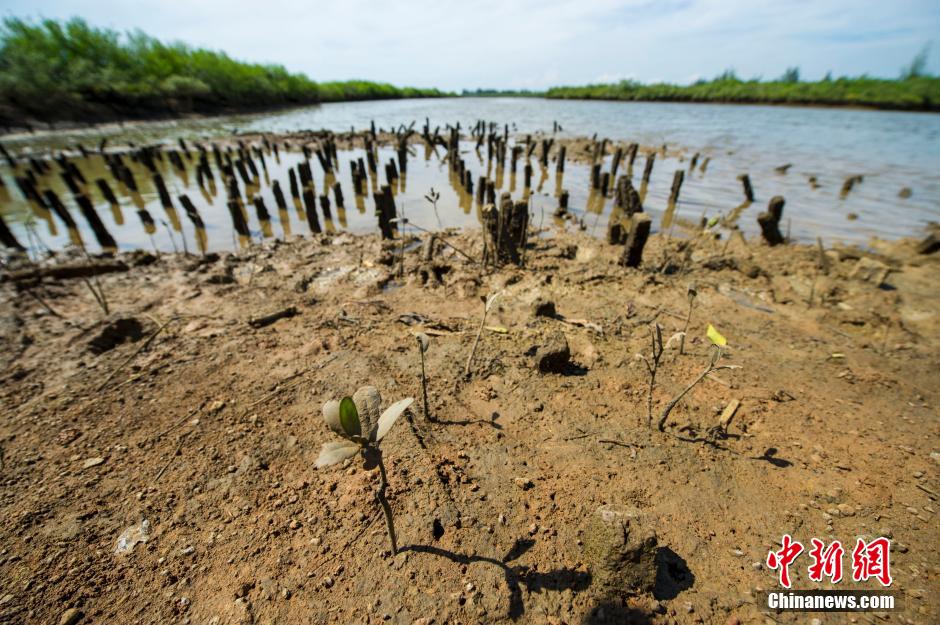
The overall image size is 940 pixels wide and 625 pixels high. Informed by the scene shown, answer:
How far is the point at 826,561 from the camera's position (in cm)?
218

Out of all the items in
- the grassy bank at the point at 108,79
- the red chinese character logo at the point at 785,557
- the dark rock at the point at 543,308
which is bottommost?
the red chinese character logo at the point at 785,557

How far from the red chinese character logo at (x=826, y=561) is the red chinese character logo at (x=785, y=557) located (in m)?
0.07

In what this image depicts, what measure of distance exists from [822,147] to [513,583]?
97.5ft

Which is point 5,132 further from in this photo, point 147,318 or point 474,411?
point 474,411

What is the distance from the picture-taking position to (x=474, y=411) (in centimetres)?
331

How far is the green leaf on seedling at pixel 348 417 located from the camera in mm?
1628

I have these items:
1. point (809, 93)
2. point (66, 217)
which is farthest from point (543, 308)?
point (809, 93)

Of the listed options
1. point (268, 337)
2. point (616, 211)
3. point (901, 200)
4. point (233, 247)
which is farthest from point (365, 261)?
point (901, 200)

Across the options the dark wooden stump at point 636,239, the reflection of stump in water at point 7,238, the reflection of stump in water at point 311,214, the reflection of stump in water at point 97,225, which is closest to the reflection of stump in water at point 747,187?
the dark wooden stump at point 636,239

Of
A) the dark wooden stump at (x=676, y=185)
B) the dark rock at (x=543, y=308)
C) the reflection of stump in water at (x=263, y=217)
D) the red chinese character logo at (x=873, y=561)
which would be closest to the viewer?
the red chinese character logo at (x=873, y=561)

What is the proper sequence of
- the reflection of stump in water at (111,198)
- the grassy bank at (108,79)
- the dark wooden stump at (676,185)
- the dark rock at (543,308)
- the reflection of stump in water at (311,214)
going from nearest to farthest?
the dark rock at (543,308) → the reflection of stump in water at (311,214) → the reflection of stump in water at (111,198) → the dark wooden stump at (676,185) → the grassy bank at (108,79)

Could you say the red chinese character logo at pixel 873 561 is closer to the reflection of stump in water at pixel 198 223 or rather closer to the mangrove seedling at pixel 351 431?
the mangrove seedling at pixel 351 431

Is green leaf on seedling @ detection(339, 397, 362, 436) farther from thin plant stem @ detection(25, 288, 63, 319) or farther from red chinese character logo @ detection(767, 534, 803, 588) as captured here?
thin plant stem @ detection(25, 288, 63, 319)

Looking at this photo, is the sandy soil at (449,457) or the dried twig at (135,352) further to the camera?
the dried twig at (135,352)
